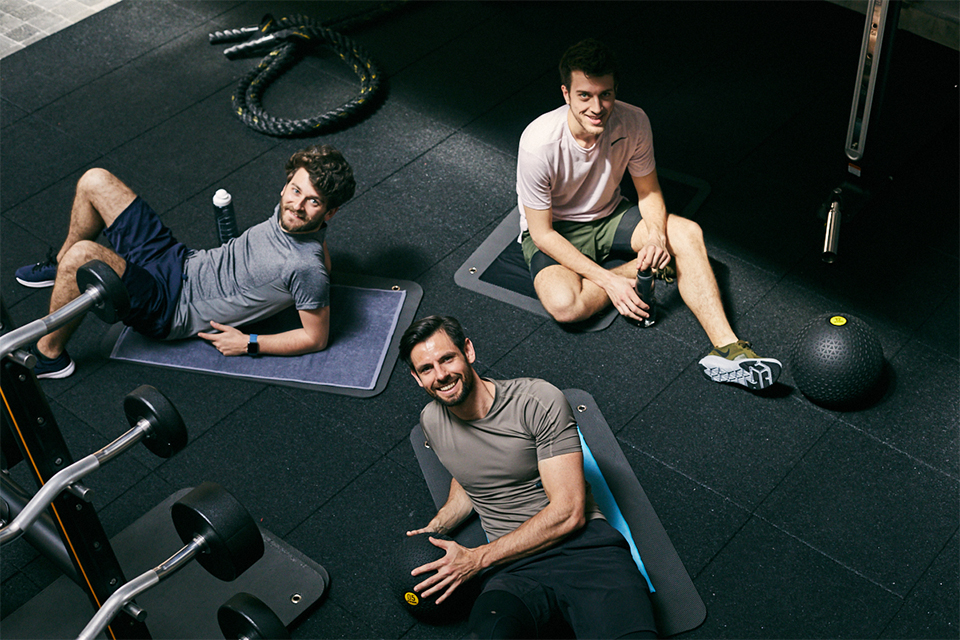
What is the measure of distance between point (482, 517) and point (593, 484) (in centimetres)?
40

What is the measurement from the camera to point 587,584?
8.24ft

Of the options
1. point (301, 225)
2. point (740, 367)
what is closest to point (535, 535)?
point (740, 367)

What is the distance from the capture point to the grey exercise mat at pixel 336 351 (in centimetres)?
335

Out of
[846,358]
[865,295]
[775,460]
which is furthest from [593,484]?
[865,295]

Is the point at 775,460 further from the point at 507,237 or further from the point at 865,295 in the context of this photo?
the point at 507,237

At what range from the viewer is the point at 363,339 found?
11.4 feet

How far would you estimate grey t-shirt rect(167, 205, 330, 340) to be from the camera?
127 inches

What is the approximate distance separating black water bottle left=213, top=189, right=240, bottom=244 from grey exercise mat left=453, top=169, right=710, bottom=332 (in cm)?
85

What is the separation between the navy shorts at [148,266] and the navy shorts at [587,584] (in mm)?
1512

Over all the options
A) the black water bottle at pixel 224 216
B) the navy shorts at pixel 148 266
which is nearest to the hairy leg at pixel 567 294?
the black water bottle at pixel 224 216

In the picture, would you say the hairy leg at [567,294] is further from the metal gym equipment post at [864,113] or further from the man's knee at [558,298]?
the metal gym equipment post at [864,113]

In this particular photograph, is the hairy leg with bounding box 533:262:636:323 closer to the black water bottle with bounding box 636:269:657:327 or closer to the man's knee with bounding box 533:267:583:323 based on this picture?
the man's knee with bounding box 533:267:583:323

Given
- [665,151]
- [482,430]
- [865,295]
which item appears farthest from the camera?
[665,151]

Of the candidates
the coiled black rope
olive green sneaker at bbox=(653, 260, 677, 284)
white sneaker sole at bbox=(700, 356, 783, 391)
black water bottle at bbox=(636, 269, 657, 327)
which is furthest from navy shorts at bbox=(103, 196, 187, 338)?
white sneaker sole at bbox=(700, 356, 783, 391)
